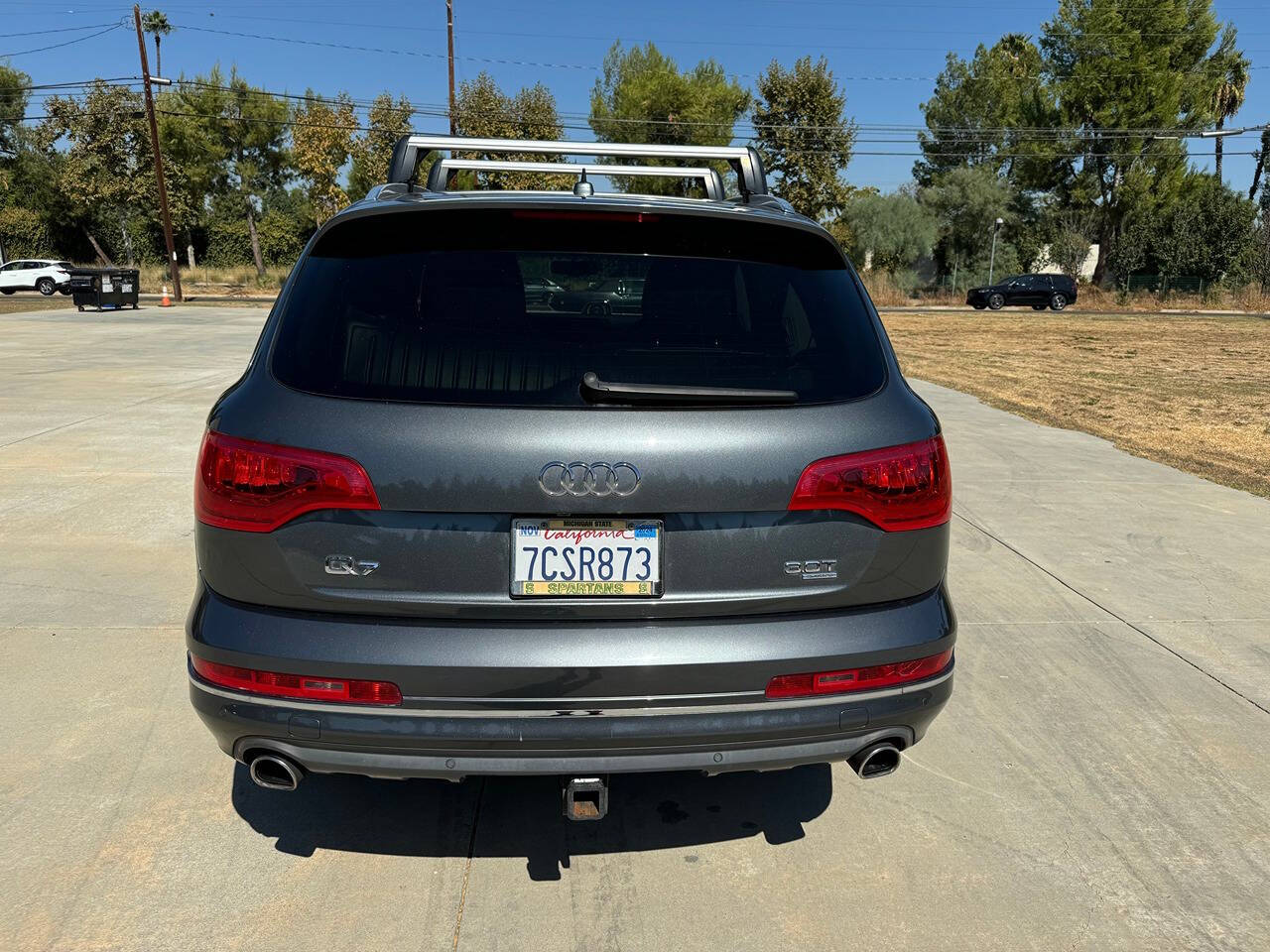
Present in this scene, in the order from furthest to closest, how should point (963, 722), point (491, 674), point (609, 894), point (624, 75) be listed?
point (624, 75)
point (963, 722)
point (609, 894)
point (491, 674)

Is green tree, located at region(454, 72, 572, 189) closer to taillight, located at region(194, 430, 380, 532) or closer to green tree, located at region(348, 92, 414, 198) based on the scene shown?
green tree, located at region(348, 92, 414, 198)

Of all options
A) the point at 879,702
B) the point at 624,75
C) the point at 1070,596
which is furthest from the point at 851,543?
the point at 624,75

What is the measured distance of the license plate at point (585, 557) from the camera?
231cm

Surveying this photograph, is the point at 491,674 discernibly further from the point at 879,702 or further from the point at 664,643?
the point at 879,702

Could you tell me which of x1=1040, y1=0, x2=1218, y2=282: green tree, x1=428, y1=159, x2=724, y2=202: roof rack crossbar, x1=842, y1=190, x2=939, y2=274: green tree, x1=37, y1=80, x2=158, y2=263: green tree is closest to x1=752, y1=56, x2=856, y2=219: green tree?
x1=842, y1=190, x2=939, y2=274: green tree

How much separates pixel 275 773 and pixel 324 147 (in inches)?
1793

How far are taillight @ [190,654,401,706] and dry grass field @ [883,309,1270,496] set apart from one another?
7.72 meters

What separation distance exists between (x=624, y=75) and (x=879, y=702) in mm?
59478

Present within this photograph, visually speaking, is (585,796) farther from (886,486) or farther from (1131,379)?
(1131,379)

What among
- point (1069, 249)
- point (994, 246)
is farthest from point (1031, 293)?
point (1069, 249)

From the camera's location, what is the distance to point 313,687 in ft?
7.72

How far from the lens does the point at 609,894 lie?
275 cm

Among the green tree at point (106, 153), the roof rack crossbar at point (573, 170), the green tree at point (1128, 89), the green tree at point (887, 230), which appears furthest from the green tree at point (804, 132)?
the roof rack crossbar at point (573, 170)

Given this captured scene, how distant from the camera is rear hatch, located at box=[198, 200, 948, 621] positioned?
229 cm
